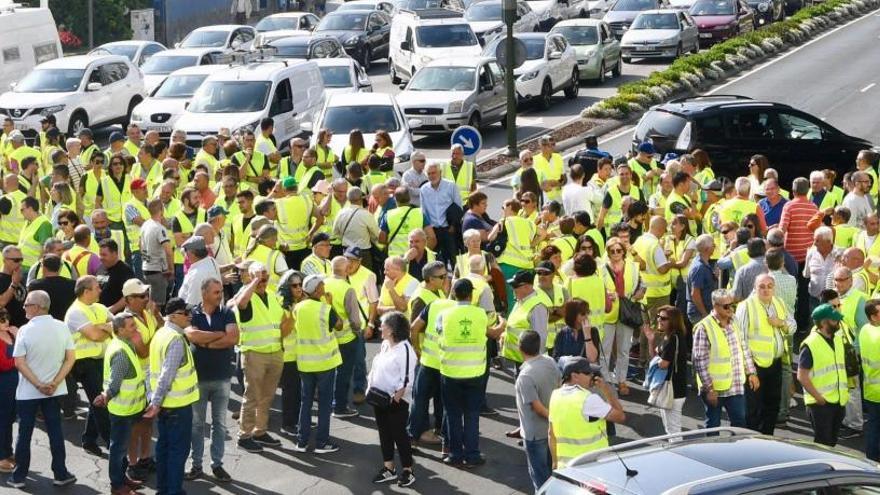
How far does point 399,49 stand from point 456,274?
2346cm

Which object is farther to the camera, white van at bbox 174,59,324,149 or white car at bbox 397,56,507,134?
white car at bbox 397,56,507,134

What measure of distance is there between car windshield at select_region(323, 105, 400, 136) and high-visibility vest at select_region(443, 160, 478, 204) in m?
5.65

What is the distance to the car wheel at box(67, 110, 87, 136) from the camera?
98.8 feet

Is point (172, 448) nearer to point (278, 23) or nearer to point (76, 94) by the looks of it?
point (76, 94)

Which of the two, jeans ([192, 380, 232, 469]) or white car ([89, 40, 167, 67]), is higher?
jeans ([192, 380, 232, 469])

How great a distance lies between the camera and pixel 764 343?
512 inches

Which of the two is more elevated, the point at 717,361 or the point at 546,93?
the point at 717,361

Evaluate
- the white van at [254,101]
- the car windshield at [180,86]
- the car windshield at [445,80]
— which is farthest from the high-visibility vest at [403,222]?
the car windshield at [180,86]

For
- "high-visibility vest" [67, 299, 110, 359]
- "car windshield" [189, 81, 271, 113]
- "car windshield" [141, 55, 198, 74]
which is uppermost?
"high-visibility vest" [67, 299, 110, 359]

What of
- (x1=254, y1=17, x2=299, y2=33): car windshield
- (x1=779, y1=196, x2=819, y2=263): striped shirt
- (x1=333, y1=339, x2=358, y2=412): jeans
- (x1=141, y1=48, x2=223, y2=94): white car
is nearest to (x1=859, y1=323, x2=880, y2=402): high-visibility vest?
(x1=779, y1=196, x2=819, y2=263): striped shirt

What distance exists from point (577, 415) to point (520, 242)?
18.1ft

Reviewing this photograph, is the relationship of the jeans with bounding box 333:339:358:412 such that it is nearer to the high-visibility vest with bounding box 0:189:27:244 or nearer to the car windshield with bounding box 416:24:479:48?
the high-visibility vest with bounding box 0:189:27:244

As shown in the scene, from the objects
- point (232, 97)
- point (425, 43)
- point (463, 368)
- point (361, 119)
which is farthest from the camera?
point (425, 43)

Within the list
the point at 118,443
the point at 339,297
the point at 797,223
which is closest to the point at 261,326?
the point at 339,297
